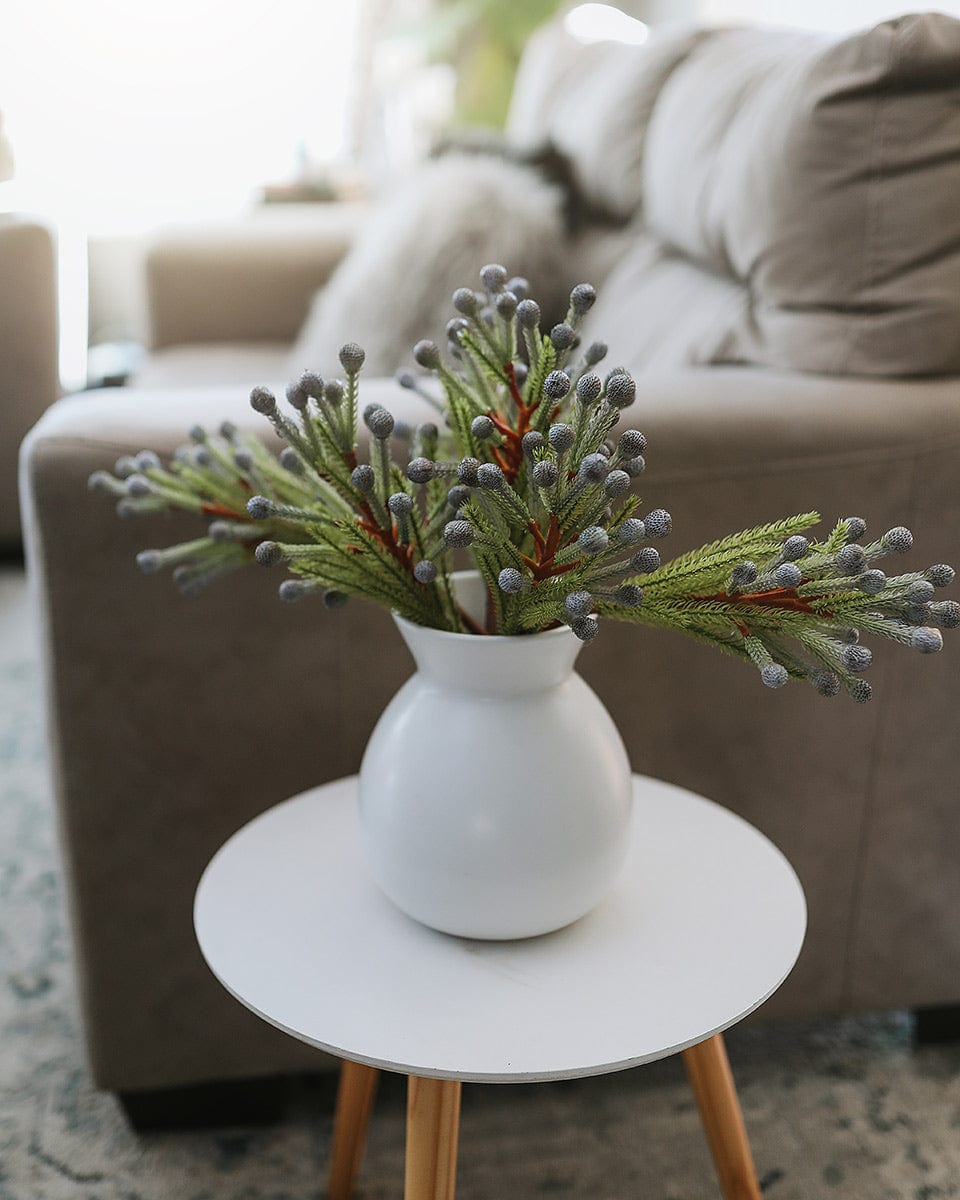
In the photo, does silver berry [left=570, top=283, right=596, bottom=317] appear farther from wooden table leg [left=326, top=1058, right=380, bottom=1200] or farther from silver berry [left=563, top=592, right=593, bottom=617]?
wooden table leg [left=326, top=1058, right=380, bottom=1200]

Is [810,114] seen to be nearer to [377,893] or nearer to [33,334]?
[377,893]

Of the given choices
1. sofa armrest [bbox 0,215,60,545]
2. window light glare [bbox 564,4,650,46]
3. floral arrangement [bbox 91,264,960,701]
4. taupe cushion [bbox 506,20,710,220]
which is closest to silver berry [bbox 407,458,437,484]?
floral arrangement [bbox 91,264,960,701]

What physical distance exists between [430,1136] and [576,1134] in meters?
0.40

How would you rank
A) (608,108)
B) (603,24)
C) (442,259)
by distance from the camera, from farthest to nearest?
(603,24) < (608,108) < (442,259)

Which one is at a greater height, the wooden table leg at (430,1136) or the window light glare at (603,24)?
the window light glare at (603,24)

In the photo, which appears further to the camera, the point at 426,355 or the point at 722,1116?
the point at 722,1116

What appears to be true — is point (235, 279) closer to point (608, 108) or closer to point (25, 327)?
point (25, 327)

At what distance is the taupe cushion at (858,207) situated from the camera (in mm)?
982

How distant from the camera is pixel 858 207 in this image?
39.8 inches

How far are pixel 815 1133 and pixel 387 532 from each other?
0.73 meters

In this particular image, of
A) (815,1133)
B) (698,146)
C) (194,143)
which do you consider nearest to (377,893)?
(815,1133)

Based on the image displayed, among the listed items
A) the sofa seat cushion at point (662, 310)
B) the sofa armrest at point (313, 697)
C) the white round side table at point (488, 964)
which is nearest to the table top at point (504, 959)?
the white round side table at point (488, 964)

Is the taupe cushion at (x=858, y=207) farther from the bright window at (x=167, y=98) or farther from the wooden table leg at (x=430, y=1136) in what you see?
the bright window at (x=167, y=98)

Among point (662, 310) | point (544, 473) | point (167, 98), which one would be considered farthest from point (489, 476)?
point (167, 98)
